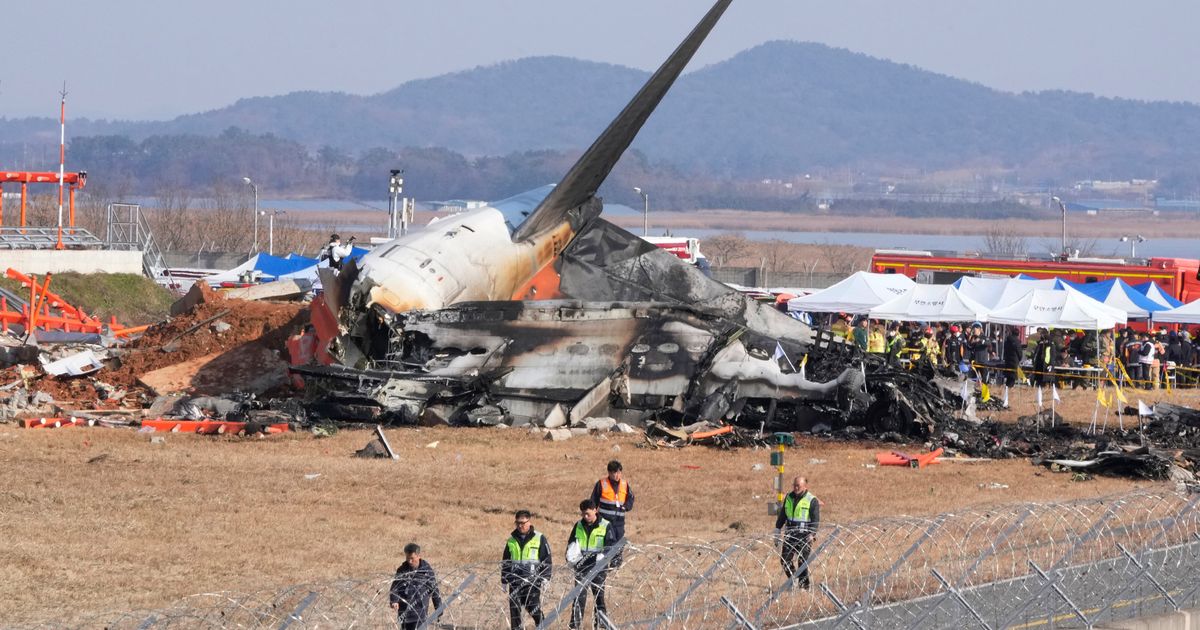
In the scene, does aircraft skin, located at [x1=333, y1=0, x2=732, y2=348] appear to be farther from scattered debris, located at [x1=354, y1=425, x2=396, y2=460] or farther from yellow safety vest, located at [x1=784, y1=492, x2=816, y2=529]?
yellow safety vest, located at [x1=784, y1=492, x2=816, y2=529]

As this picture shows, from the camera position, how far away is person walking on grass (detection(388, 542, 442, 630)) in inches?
503

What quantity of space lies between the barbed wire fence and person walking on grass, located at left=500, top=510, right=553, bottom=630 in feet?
0.46

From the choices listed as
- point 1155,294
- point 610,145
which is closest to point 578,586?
point 610,145

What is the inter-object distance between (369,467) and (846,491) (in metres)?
7.71

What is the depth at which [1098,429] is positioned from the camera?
106ft

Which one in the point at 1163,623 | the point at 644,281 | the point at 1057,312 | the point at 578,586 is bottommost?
the point at 1163,623

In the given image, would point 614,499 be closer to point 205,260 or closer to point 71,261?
point 71,261

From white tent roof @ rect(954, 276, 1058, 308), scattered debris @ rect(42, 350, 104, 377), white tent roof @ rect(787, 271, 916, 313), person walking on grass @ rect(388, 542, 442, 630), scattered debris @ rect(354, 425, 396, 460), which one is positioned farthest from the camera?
white tent roof @ rect(787, 271, 916, 313)

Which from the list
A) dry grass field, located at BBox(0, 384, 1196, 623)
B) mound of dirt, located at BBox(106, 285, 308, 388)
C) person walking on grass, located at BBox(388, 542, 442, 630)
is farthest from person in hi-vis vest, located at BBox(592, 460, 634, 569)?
mound of dirt, located at BBox(106, 285, 308, 388)

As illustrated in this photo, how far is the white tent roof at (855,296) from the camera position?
46688mm

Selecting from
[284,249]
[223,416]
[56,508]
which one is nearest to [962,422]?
[223,416]

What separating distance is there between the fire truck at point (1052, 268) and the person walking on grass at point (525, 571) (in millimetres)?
46060

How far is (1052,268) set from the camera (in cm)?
6228

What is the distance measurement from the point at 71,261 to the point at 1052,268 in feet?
125
